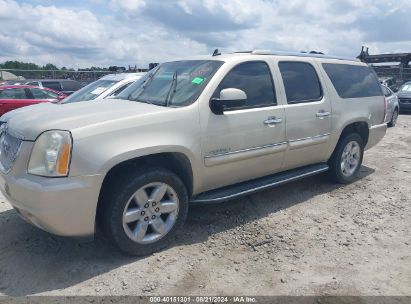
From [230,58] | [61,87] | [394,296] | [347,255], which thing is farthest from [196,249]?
[61,87]

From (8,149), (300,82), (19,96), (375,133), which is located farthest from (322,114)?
(19,96)

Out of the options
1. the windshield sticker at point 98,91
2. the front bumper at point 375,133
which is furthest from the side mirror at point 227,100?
the windshield sticker at point 98,91

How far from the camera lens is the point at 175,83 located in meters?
4.15

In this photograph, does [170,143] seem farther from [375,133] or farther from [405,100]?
[405,100]

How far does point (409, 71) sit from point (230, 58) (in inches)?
872

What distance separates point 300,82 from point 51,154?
316 centimetres

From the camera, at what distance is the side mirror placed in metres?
3.75

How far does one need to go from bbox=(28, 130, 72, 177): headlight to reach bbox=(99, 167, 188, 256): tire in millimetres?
500

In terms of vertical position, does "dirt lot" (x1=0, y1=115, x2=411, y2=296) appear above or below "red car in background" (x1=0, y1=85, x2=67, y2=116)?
below

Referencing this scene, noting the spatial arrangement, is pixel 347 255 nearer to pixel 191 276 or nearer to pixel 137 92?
Answer: pixel 191 276

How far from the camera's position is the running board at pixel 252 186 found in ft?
13.1

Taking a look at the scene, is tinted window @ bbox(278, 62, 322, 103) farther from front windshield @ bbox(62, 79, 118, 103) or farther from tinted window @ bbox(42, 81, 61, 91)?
tinted window @ bbox(42, 81, 61, 91)

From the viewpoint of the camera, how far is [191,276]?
3.29 meters

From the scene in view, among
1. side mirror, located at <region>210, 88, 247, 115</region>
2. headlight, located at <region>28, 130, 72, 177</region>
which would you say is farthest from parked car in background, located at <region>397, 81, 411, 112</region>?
headlight, located at <region>28, 130, 72, 177</region>
